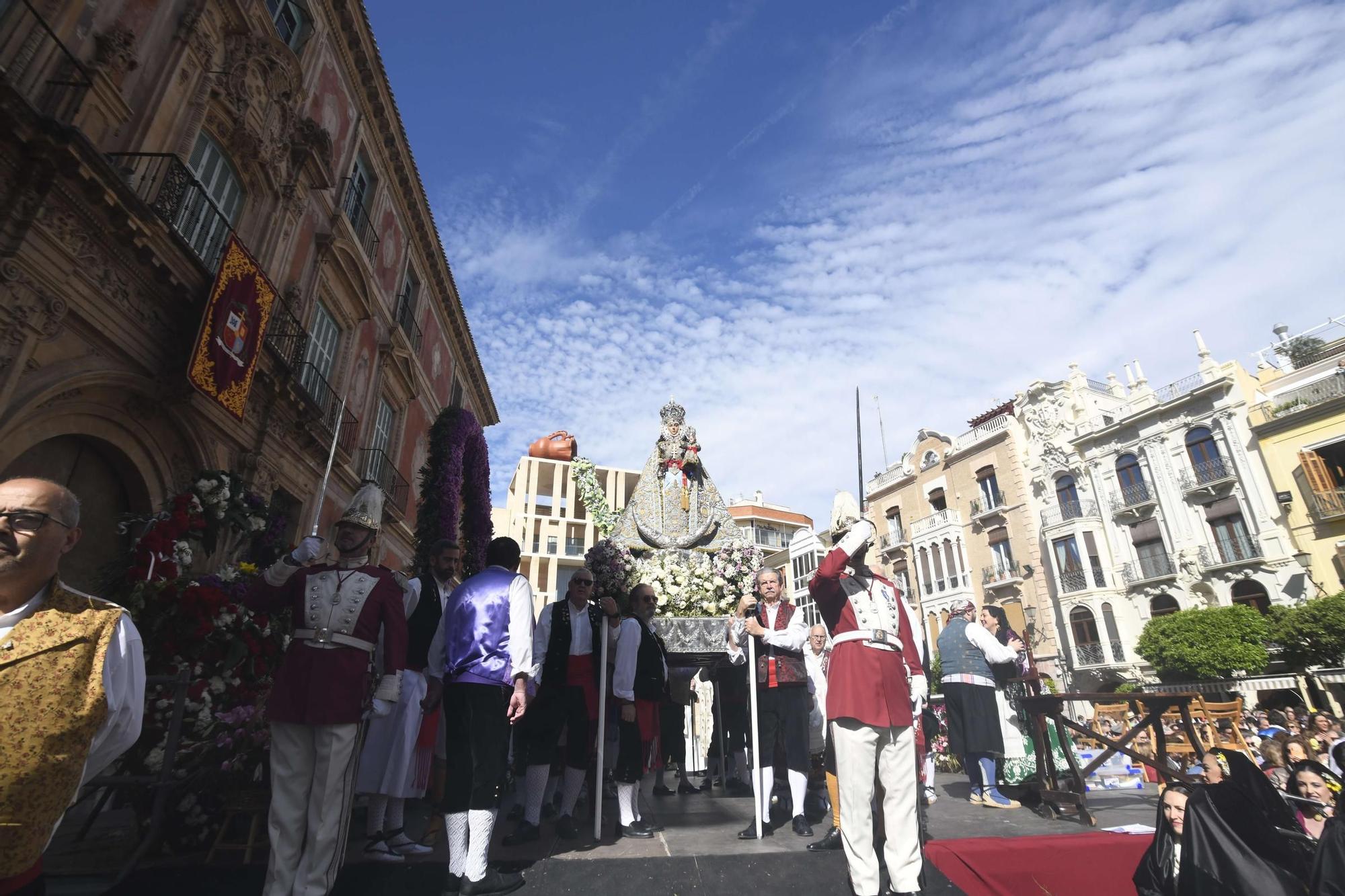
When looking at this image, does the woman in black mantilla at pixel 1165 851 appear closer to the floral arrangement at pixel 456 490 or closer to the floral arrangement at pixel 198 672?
the floral arrangement at pixel 198 672

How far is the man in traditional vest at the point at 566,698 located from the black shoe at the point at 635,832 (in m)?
0.35

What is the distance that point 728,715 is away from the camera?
25.1 feet

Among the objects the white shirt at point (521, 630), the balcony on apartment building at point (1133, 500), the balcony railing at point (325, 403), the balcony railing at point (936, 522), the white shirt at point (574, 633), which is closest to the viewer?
the white shirt at point (521, 630)

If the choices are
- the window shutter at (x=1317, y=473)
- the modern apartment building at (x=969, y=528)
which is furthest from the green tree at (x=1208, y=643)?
the modern apartment building at (x=969, y=528)

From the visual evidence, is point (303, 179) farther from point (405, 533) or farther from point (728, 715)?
point (728, 715)

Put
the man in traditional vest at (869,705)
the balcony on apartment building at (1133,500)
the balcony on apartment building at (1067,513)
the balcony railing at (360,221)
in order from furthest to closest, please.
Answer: the balcony on apartment building at (1067,513), the balcony on apartment building at (1133,500), the balcony railing at (360,221), the man in traditional vest at (869,705)

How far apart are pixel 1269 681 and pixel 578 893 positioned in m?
25.8

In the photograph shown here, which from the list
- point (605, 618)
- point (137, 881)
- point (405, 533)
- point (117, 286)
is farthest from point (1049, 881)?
point (405, 533)

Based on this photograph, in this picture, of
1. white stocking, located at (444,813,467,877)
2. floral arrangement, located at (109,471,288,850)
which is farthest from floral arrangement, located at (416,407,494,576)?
white stocking, located at (444,813,467,877)

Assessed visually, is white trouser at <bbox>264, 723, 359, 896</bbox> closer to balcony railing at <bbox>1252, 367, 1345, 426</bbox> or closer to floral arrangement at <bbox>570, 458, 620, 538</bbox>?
floral arrangement at <bbox>570, 458, 620, 538</bbox>

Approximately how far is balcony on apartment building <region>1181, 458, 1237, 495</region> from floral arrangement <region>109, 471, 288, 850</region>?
104 ft

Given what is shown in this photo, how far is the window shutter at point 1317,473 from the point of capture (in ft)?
70.2

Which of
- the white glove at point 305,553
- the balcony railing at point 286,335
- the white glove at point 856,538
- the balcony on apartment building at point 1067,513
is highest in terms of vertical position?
the balcony on apartment building at point 1067,513

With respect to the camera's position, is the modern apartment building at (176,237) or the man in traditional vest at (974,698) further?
the modern apartment building at (176,237)
